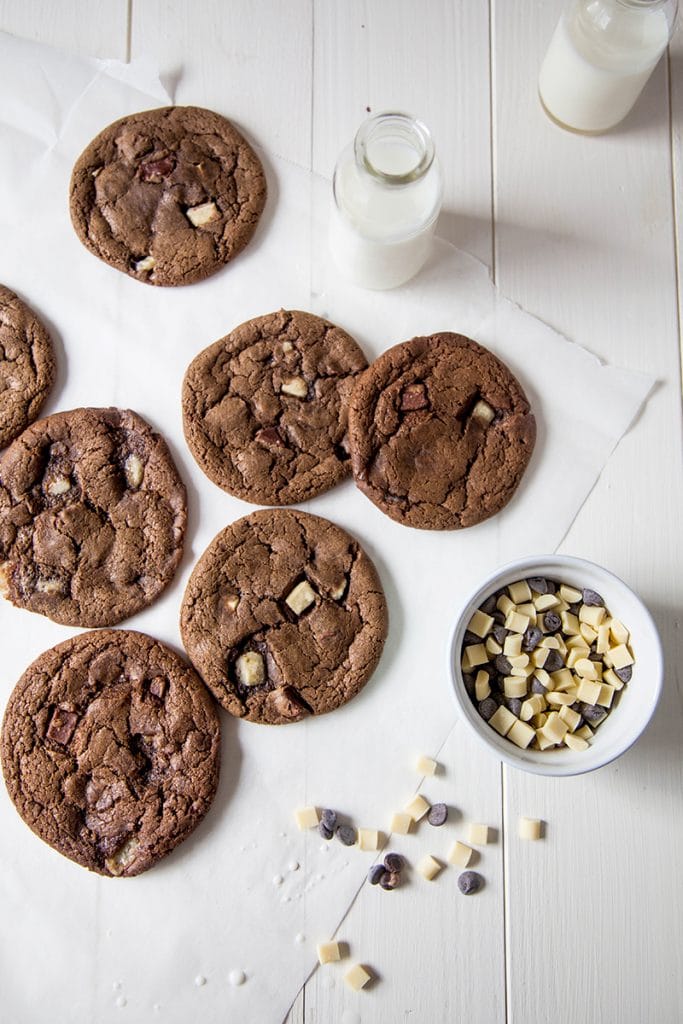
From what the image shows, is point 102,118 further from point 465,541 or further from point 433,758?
point 433,758

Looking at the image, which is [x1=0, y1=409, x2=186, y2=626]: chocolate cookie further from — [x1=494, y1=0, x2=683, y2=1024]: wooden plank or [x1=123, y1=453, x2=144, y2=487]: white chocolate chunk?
[x1=494, y1=0, x2=683, y2=1024]: wooden plank

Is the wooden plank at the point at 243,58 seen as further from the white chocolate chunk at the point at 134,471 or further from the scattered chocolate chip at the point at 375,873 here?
the scattered chocolate chip at the point at 375,873

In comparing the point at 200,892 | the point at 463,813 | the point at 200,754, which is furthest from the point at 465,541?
the point at 200,892

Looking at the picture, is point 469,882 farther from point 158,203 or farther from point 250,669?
point 158,203

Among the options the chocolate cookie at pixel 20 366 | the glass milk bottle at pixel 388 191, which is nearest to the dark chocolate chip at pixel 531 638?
the glass milk bottle at pixel 388 191

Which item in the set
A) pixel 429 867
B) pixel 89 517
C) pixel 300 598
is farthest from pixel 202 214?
pixel 429 867
